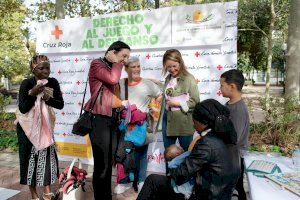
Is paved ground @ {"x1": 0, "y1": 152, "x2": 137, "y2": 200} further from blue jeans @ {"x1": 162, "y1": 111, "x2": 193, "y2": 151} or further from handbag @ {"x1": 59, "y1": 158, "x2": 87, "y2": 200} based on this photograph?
blue jeans @ {"x1": 162, "y1": 111, "x2": 193, "y2": 151}

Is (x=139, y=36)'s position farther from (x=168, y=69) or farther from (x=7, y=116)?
(x=7, y=116)

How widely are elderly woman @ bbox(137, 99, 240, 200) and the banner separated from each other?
7.01 feet

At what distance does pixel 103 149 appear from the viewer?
10.6 ft

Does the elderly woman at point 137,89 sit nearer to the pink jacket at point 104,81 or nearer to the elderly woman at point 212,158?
the pink jacket at point 104,81

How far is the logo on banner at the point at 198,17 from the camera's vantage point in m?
4.38

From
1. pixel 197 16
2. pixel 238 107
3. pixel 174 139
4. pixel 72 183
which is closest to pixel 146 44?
pixel 197 16

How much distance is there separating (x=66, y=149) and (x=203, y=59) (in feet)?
9.59

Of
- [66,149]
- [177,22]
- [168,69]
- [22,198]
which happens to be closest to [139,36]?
[177,22]

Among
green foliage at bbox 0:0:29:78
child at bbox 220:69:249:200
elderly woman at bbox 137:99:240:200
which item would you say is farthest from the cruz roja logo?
green foliage at bbox 0:0:29:78

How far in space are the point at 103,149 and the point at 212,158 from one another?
135cm

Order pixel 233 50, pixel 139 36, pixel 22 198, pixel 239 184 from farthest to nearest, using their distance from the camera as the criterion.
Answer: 1. pixel 139 36
2. pixel 233 50
3. pixel 22 198
4. pixel 239 184

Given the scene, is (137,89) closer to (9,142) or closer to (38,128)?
(38,128)

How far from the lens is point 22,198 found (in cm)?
402

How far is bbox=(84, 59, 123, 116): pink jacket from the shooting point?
3.12m
